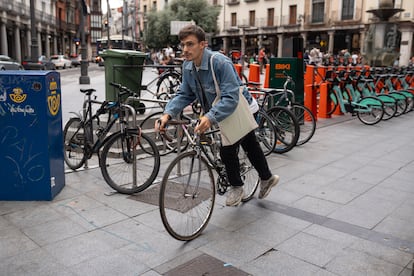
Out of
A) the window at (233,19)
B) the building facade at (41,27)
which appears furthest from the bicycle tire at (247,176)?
the window at (233,19)

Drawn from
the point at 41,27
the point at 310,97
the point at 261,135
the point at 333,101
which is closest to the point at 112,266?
the point at 261,135

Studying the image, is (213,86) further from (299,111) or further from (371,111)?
(371,111)

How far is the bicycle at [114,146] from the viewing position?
4.58 metres

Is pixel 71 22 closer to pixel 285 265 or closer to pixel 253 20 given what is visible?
pixel 253 20

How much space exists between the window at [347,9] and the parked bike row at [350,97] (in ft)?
107

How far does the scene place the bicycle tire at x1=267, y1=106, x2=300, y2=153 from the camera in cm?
633

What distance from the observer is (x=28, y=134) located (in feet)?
13.6

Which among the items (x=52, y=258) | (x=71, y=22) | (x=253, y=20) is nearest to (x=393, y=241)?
(x=52, y=258)

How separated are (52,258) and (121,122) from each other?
182cm

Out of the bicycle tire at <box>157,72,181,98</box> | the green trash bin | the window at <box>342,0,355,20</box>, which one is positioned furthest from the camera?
the window at <box>342,0,355,20</box>

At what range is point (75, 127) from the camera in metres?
5.45

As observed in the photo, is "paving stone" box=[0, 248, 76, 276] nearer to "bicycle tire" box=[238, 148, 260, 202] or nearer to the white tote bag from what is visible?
the white tote bag

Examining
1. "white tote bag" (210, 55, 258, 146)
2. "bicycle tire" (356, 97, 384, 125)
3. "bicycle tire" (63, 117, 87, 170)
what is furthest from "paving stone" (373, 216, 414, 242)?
"bicycle tire" (356, 97, 384, 125)

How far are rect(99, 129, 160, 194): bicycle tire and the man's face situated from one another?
4.37 feet
